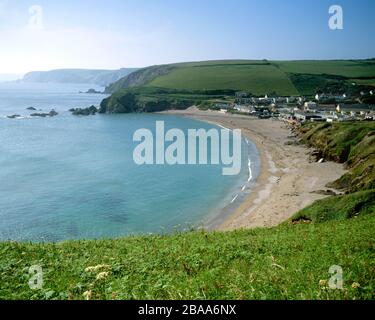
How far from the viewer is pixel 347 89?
14812 centimetres

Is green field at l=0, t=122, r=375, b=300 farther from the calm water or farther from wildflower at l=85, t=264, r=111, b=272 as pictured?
the calm water

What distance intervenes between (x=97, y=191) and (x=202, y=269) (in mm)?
45227

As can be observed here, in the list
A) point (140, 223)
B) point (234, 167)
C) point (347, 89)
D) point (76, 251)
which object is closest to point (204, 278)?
point (76, 251)

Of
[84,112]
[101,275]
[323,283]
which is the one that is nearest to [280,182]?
[101,275]

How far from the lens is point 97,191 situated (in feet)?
184

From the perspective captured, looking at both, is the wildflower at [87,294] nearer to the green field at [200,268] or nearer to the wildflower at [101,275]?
the green field at [200,268]

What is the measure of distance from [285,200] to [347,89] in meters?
116

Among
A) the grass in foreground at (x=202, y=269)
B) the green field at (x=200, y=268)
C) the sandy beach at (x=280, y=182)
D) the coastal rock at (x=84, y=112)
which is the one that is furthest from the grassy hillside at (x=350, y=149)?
the coastal rock at (x=84, y=112)

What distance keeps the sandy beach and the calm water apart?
2.57 m

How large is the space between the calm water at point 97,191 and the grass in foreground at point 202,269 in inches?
912

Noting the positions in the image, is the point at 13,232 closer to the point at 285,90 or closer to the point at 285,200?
Result: the point at 285,200

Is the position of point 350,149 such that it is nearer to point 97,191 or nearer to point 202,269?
point 97,191

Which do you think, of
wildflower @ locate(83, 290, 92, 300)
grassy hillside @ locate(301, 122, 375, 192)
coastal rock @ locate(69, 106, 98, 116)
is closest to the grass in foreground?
wildflower @ locate(83, 290, 92, 300)

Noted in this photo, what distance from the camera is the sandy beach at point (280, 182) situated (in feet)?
138
